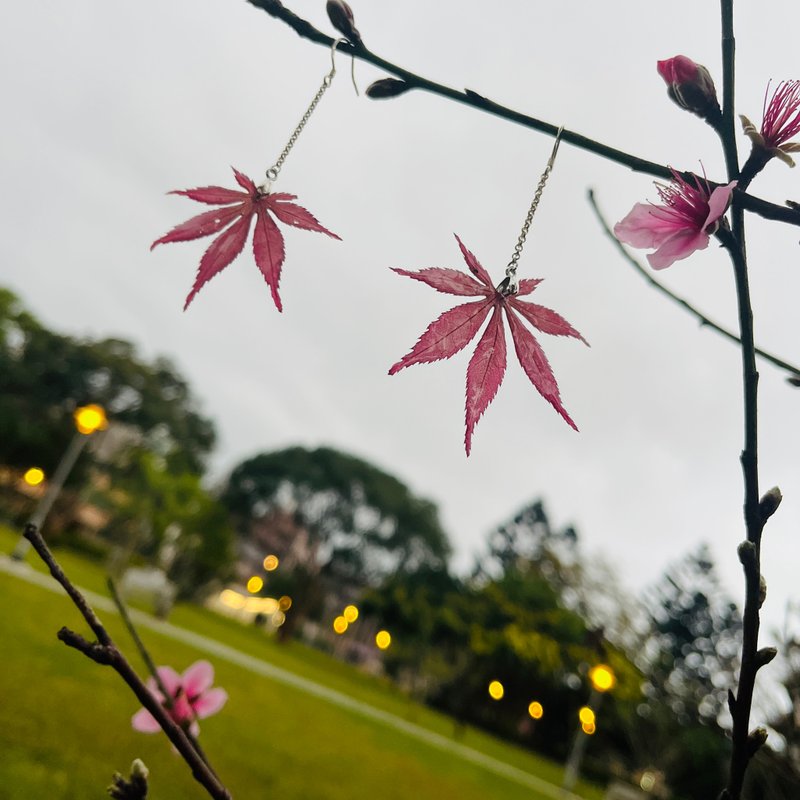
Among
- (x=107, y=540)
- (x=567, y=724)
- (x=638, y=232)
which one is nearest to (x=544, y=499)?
(x=567, y=724)

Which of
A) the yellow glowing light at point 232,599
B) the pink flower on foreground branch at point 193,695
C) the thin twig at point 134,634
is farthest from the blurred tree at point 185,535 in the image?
the yellow glowing light at point 232,599

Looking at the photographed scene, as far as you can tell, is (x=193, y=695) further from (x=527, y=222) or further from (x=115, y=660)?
(x=527, y=222)

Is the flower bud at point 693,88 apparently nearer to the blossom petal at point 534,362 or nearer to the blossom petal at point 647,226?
the blossom petal at point 647,226

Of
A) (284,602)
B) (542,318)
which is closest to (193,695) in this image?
(542,318)

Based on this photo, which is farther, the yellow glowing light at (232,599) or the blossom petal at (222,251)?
the yellow glowing light at (232,599)

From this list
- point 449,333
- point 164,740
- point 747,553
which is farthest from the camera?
point 164,740

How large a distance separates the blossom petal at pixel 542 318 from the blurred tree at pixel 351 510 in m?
33.0

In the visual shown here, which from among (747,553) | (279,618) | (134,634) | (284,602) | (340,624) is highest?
(747,553)

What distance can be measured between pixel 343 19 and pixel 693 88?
0.38 metres

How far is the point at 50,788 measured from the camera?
405 centimetres

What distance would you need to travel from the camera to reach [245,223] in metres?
0.73

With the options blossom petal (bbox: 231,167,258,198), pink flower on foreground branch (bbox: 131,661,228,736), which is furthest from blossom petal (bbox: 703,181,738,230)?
pink flower on foreground branch (bbox: 131,661,228,736)

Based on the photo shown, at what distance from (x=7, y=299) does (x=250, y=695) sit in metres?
25.9

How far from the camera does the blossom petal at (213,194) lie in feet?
2.29
